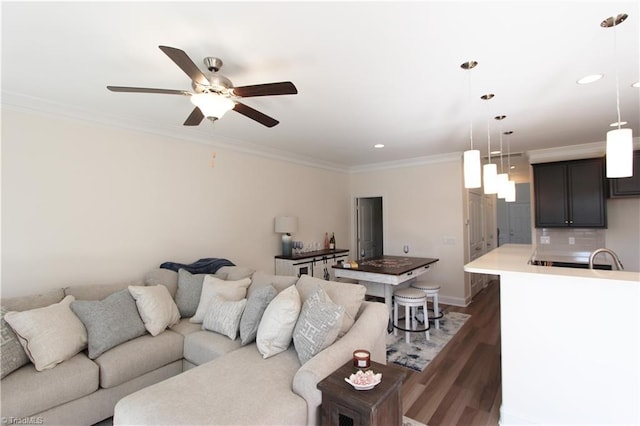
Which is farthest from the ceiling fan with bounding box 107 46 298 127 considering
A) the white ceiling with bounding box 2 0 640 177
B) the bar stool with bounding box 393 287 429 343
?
the bar stool with bounding box 393 287 429 343

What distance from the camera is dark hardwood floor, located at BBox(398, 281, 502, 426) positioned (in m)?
2.32

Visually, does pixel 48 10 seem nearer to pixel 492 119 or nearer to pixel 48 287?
pixel 48 287

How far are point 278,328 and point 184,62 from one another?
6.02 ft

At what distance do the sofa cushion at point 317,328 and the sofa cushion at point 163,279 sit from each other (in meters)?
1.72

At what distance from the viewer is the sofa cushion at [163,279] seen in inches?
124

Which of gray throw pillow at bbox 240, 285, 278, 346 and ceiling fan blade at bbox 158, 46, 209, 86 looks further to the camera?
gray throw pillow at bbox 240, 285, 278, 346

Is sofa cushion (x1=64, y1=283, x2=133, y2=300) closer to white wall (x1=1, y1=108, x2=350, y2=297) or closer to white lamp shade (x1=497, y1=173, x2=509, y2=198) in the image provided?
white wall (x1=1, y1=108, x2=350, y2=297)

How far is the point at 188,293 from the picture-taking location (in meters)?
3.15

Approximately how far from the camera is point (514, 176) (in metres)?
7.61

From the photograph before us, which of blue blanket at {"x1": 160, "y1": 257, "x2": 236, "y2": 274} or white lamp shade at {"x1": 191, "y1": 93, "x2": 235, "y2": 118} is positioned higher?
white lamp shade at {"x1": 191, "y1": 93, "x2": 235, "y2": 118}

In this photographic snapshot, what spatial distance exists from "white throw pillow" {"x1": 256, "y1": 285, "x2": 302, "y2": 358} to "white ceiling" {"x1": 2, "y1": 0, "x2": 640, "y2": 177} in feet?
5.85

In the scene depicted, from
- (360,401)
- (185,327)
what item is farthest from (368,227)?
(360,401)

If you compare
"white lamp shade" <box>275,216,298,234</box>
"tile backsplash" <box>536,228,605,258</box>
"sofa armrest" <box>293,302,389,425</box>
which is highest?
"white lamp shade" <box>275,216,298,234</box>

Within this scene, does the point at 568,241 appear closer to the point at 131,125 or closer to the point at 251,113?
the point at 251,113
